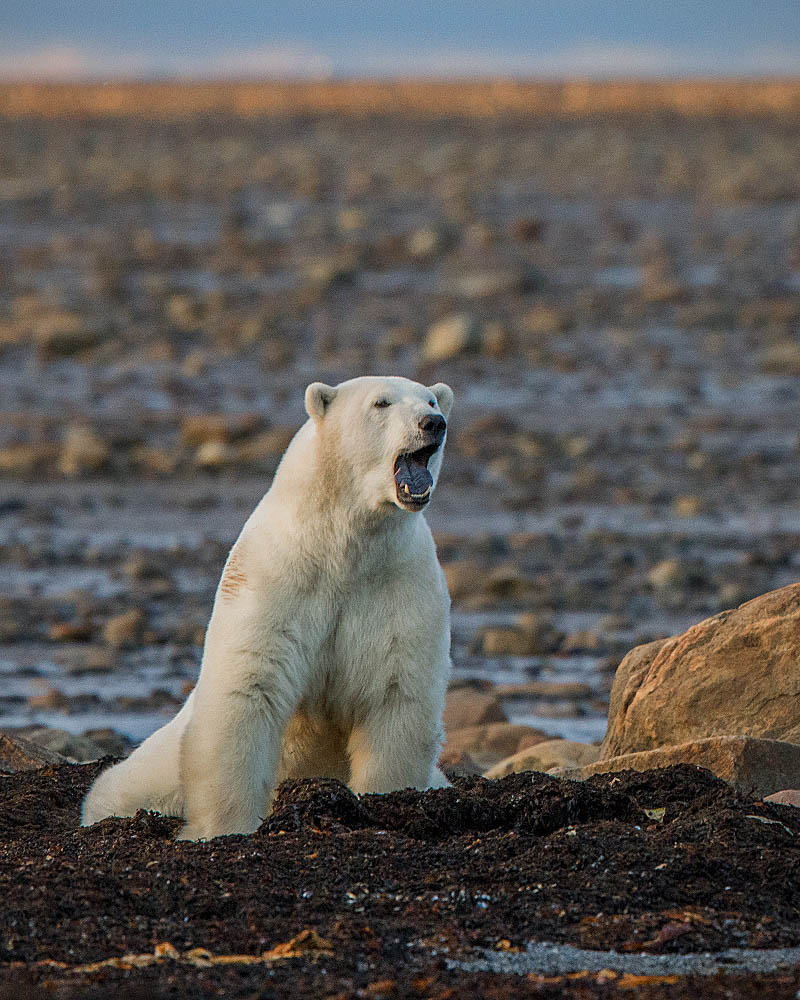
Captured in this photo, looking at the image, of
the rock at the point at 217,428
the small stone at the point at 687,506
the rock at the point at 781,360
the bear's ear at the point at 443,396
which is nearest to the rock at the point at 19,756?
the bear's ear at the point at 443,396

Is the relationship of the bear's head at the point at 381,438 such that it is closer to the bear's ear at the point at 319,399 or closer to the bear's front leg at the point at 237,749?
the bear's ear at the point at 319,399

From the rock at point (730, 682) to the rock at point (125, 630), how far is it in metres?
3.42

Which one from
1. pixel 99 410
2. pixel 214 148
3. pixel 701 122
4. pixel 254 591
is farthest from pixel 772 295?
pixel 701 122

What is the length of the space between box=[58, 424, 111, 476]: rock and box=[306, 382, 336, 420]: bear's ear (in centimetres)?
716

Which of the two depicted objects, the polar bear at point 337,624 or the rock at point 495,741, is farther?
the rock at point 495,741

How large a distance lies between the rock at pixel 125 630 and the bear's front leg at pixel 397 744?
3780 millimetres

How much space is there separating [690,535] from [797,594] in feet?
15.6

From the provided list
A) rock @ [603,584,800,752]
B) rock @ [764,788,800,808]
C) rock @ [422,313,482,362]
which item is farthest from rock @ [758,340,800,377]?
rock @ [764,788,800,808]

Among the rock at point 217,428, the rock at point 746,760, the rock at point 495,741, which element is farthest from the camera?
the rock at point 217,428

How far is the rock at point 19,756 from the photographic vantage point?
6.86 metres

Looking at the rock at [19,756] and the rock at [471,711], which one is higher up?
the rock at [19,756]

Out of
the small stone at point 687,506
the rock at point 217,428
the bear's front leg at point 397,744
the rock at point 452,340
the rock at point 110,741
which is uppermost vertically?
the rock at point 452,340

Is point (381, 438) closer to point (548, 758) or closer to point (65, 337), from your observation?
point (548, 758)

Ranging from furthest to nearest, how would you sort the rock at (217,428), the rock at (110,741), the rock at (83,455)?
the rock at (217,428)
the rock at (83,455)
the rock at (110,741)
